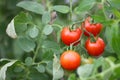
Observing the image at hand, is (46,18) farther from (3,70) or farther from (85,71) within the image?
(85,71)

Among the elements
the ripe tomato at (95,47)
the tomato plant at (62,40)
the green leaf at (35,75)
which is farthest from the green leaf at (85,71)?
the green leaf at (35,75)

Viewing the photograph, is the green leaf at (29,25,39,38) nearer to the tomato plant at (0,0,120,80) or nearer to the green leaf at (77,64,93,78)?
the tomato plant at (0,0,120,80)

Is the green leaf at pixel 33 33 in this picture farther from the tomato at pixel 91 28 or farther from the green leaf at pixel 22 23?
the tomato at pixel 91 28

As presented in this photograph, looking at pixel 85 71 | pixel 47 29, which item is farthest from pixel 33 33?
pixel 85 71

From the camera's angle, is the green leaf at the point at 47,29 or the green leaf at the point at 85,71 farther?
the green leaf at the point at 47,29

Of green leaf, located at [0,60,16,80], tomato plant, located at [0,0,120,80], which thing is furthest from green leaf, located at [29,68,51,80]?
green leaf, located at [0,60,16,80]

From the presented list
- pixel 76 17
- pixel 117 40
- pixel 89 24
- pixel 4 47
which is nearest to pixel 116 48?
pixel 117 40

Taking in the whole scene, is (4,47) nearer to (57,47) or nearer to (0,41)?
(0,41)
